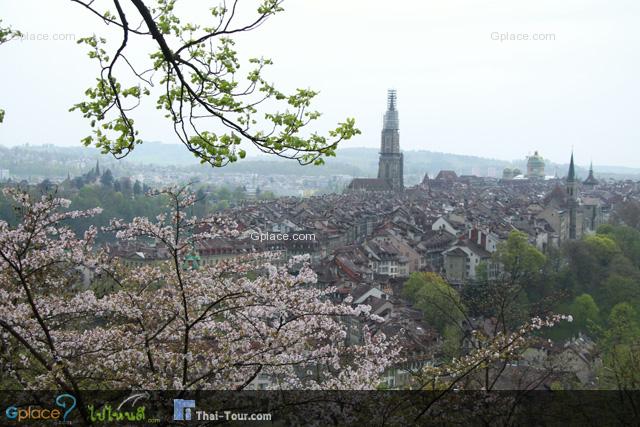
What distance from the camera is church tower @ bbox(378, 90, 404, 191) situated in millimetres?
123375

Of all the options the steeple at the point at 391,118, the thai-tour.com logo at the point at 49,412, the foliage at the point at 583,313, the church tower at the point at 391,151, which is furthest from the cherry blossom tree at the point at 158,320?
the steeple at the point at 391,118

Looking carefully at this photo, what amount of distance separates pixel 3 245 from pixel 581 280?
45.6m

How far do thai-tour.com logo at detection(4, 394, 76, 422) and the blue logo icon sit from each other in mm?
795

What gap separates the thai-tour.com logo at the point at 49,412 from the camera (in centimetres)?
638

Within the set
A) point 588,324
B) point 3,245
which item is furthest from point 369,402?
point 588,324

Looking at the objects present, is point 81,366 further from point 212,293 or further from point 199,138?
point 199,138

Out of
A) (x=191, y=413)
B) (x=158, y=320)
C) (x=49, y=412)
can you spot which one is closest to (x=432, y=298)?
(x=158, y=320)

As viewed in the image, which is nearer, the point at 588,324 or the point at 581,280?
the point at 588,324

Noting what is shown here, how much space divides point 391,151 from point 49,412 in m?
118

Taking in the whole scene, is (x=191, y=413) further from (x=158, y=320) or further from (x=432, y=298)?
(x=432, y=298)

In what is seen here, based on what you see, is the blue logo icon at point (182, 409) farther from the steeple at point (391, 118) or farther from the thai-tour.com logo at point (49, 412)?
the steeple at point (391, 118)

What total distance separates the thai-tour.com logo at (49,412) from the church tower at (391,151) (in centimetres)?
11674

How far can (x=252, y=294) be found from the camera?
22.6 feet

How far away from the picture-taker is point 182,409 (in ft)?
21.4
